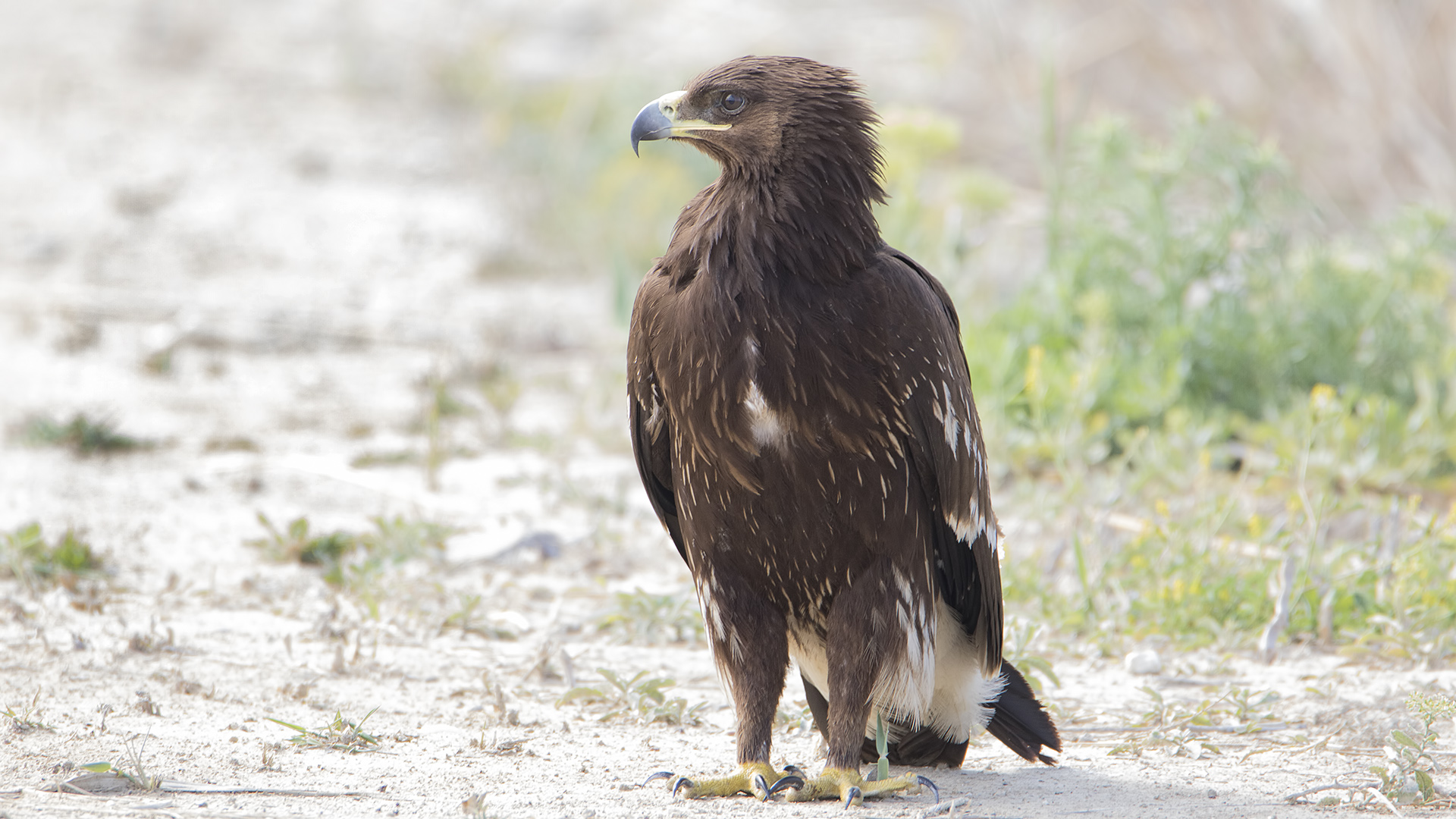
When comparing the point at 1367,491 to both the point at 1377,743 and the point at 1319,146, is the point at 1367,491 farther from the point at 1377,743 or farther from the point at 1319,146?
the point at 1319,146

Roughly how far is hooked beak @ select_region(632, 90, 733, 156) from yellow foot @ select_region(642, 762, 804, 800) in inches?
58.5

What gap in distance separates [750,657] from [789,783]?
311 mm

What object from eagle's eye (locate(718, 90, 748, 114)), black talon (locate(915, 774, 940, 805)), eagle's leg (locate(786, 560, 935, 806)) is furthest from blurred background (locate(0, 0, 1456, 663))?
eagle's eye (locate(718, 90, 748, 114))

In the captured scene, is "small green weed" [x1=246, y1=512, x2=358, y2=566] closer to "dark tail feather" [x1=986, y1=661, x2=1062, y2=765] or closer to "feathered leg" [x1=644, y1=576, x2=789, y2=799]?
"feathered leg" [x1=644, y1=576, x2=789, y2=799]

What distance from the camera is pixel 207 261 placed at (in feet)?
29.7

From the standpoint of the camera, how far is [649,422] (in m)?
3.40

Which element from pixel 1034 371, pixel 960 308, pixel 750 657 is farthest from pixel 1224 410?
pixel 750 657

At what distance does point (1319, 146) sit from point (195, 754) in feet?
25.5

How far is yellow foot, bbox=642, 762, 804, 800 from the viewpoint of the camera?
317cm

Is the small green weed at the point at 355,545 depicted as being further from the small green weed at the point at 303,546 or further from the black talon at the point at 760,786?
the black talon at the point at 760,786

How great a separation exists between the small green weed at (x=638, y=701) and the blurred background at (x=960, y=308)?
2.07 ft

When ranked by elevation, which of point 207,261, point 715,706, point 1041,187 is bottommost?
point 715,706

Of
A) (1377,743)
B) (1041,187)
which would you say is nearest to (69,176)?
(1041,187)

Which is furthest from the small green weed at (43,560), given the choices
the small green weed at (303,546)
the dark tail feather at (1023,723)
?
the dark tail feather at (1023,723)
